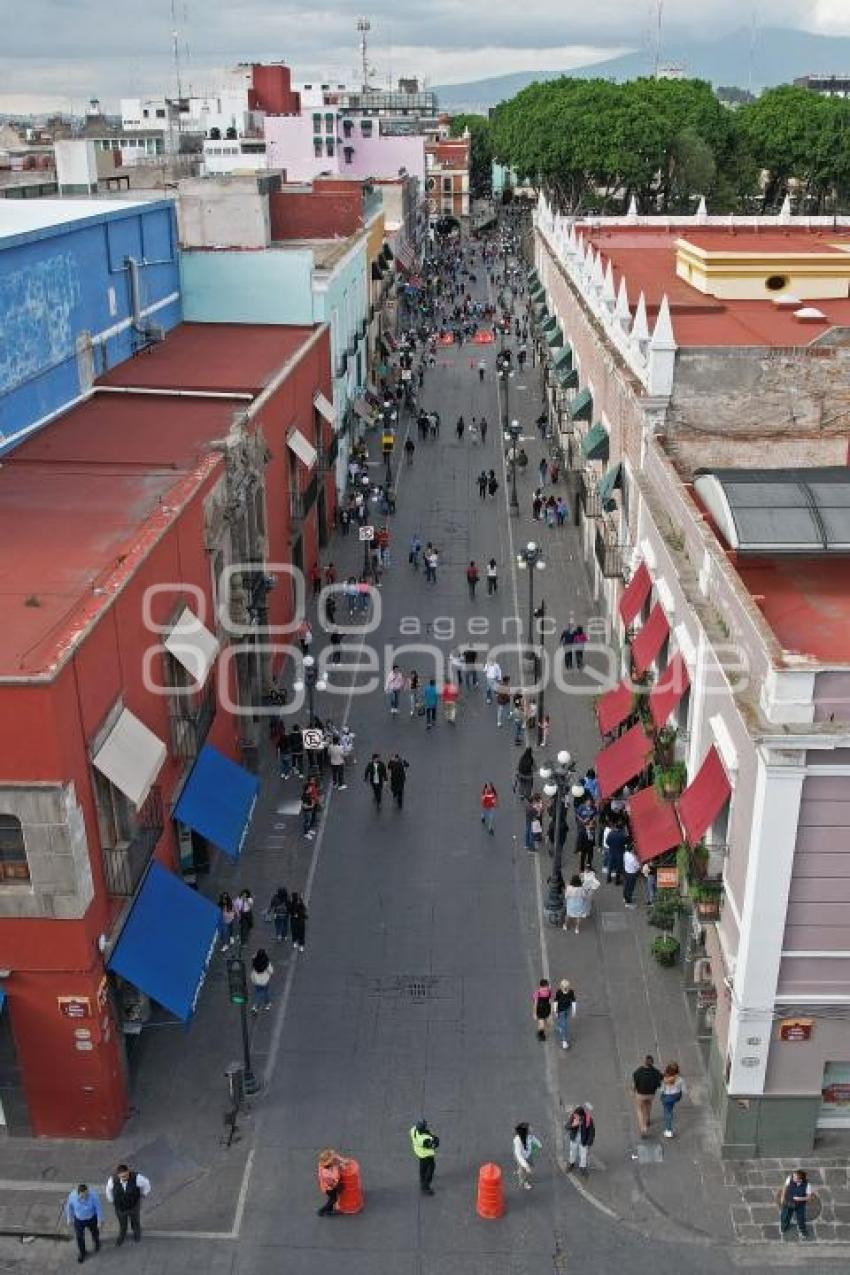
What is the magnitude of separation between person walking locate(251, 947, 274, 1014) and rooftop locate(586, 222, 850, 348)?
14505 millimetres

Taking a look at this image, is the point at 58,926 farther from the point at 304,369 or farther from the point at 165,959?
the point at 304,369

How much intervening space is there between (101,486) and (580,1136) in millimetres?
13563

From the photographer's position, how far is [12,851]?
45.2 ft

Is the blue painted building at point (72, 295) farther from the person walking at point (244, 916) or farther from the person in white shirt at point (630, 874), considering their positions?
the person in white shirt at point (630, 874)

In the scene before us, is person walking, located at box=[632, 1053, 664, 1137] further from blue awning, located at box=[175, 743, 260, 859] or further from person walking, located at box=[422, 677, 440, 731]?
person walking, located at box=[422, 677, 440, 731]

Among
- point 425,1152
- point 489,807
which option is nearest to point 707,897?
point 425,1152

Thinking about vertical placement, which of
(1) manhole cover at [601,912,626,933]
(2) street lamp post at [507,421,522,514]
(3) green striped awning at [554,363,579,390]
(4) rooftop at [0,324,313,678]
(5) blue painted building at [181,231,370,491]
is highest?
(5) blue painted building at [181,231,370,491]

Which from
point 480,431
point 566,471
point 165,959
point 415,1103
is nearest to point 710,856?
point 415,1103

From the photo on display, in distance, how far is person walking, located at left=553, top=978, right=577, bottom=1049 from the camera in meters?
16.6

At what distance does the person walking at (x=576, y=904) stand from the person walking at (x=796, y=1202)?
5775 millimetres

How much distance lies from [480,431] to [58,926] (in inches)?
1494

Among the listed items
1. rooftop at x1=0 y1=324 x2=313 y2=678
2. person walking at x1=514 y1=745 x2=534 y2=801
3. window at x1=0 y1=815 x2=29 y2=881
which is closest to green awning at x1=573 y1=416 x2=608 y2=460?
rooftop at x1=0 y1=324 x2=313 y2=678

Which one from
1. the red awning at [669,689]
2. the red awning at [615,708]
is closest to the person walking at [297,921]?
the red awning at [669,689]

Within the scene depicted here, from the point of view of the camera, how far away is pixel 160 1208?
1437 centimetres
